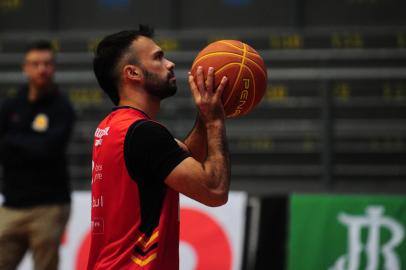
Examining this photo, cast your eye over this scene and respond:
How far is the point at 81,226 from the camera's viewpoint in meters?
8.80

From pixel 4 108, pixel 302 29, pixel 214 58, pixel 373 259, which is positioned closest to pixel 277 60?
pixel 302 29

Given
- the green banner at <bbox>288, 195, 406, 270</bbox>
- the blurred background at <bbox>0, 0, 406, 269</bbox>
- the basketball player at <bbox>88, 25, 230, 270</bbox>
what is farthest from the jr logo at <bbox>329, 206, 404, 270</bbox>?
the basketball player at <bbox>88, 25, 230, 270</bbox>

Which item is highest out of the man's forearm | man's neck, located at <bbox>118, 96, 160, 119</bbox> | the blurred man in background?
man's neck, located at <bbox>118, 96, 160, 119</bbox>

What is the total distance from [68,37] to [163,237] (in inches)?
299

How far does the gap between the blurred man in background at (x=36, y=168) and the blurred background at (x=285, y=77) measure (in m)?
2.94

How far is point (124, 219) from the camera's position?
13.7 ft

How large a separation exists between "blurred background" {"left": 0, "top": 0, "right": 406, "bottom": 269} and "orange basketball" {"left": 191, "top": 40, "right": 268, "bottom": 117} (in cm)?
524

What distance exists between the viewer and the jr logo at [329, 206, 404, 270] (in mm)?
8445

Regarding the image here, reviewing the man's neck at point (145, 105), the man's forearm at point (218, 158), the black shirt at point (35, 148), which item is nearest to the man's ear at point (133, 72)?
A: the man's neck at point (145, 105)

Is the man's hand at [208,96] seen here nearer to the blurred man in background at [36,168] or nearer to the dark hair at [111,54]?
the dark hair at [111,54]

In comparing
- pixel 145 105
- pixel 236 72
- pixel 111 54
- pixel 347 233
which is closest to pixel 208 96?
pixel 236 72

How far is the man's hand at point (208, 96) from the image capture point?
165 inches

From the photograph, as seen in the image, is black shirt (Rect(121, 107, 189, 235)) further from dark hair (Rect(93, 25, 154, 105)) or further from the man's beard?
dark hair (Rect(93, 25, 154, 105))

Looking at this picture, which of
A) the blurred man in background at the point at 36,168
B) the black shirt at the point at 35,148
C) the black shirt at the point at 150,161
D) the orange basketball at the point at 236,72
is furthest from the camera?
the black shirt at the point at 35,148
